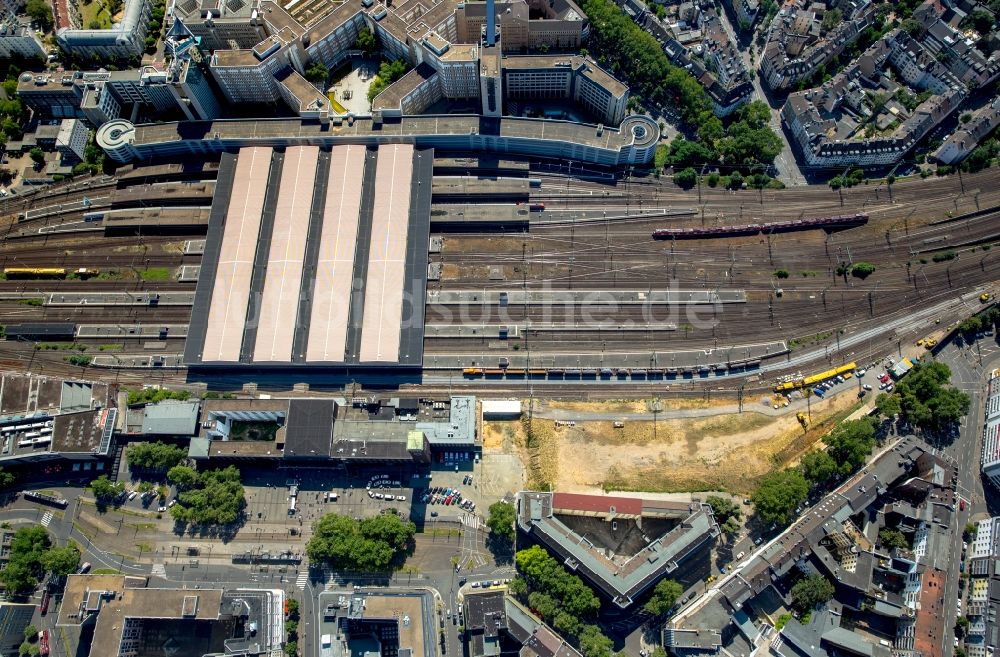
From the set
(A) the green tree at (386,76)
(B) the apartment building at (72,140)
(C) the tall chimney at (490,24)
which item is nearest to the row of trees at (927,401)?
(C) the tall chimney at (490,24)

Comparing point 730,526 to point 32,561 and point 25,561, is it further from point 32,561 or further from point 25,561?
point 25,561

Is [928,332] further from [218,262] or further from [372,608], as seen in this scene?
[218,262]

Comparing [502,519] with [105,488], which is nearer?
[502,519]

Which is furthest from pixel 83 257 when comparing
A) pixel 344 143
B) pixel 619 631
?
pixel 619 631

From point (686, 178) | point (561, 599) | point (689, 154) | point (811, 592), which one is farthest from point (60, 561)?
point (689, 154)

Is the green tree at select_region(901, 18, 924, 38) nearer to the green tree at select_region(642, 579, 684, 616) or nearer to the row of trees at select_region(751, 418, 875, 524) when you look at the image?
the row of trees at select_region(751, 418, 875, 524)

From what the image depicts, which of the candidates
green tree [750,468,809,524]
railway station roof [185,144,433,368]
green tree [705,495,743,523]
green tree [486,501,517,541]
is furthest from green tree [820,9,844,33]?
green tree [486,501,517,541]
